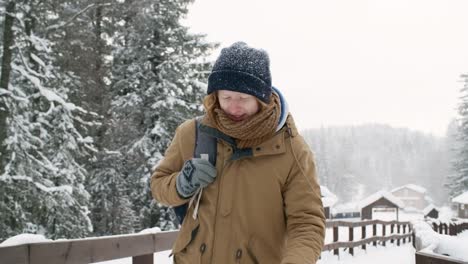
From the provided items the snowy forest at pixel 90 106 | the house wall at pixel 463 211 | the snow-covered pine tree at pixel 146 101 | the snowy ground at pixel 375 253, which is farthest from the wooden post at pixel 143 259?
the house wall at pixel 463 211

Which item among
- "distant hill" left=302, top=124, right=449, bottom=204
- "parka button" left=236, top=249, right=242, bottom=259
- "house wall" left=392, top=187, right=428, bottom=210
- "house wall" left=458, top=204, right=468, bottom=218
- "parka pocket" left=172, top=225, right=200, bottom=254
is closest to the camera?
"parka button" left=236, top=249, right=242, bottom=259

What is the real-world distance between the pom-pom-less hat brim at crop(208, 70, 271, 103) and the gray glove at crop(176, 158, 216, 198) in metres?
0.40

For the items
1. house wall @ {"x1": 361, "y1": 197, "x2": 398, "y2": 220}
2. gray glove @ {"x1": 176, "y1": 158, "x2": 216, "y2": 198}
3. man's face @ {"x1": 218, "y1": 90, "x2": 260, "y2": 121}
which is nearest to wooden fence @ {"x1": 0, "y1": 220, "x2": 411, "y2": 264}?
gray glove @ {"x1": 176, "y1": 158, "x2": 216, "y2": 198}

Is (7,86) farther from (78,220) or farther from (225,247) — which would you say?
(225,247)

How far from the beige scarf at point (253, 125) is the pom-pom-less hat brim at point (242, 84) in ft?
0.18

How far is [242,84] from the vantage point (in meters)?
2.12

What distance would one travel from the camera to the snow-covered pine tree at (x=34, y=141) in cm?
1076

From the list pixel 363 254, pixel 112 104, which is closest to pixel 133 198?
pixel 112 104

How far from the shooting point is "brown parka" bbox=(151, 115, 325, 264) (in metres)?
1.99

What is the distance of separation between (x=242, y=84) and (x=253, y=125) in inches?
9.0

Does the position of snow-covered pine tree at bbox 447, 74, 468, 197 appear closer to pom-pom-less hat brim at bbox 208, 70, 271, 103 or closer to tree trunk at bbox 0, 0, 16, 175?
tree trunk at bbox 0, 0, 16, 175

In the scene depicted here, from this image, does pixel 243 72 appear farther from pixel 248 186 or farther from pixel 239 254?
pixel 239 254

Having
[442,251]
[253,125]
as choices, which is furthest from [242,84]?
[442,251]

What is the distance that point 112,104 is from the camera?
1780 centimetres
